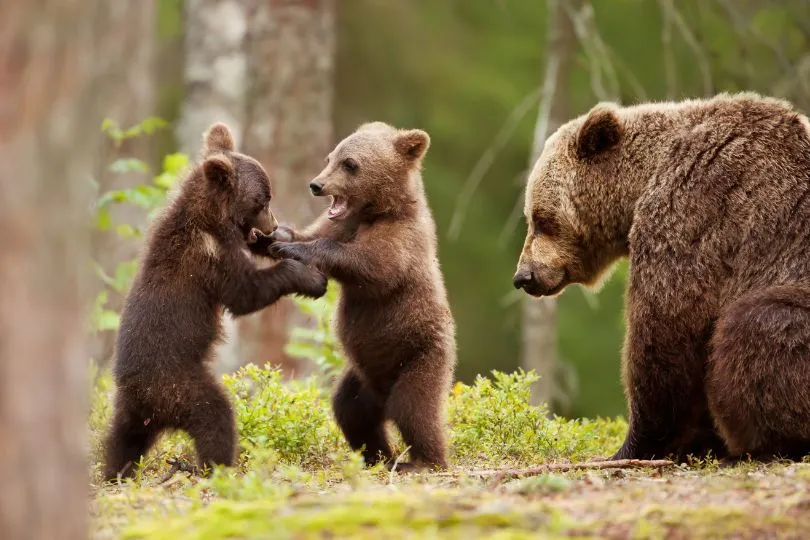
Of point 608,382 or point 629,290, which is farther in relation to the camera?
point 608,382

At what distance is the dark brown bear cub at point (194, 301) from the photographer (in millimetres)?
6387

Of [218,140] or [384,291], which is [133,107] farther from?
[384,291]

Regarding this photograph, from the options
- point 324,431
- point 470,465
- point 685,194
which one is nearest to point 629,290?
point 685,194

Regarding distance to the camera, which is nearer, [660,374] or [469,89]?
[660,374]

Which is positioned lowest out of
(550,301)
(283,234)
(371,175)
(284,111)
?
(550,301)

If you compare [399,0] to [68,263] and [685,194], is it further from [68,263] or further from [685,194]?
[68,263]

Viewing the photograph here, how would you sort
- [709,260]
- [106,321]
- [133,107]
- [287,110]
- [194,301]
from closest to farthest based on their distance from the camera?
[709,260] < [194,301] < [106,321] < [287,110] < [133,107]

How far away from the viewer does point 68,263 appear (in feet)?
11.9

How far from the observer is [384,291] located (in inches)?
287

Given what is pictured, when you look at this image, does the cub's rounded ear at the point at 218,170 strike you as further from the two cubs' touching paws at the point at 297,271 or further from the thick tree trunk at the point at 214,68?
the thick tree trunk at the point at 214,68

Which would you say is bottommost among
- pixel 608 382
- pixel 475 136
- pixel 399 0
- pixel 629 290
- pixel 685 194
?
pixel 608 382

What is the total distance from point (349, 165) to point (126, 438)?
2508 millimetres

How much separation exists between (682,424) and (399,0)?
13.6 meters

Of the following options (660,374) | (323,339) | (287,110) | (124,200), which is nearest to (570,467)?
(660,374)
